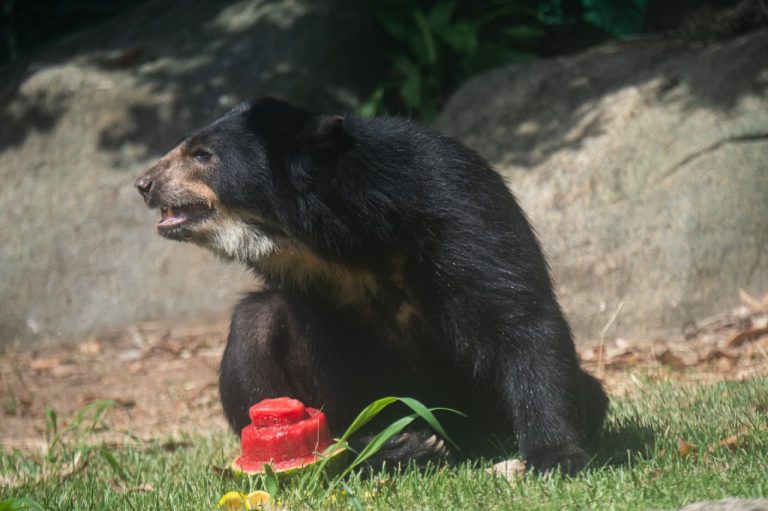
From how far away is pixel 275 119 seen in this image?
484 cm

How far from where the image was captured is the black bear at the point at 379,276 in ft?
14.1

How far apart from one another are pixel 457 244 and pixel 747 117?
4528mm

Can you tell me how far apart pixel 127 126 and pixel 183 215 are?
5684mm

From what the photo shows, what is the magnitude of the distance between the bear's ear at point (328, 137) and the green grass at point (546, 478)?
1.46 meters

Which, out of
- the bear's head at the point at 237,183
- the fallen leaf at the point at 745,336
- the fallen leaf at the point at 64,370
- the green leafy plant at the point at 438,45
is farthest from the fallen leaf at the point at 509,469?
the green leafy plant at the point at 438,45

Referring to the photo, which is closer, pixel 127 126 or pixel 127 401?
pixel 127 401

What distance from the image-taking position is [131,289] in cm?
962

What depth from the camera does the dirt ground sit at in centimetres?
668

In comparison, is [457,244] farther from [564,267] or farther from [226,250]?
[564,267]

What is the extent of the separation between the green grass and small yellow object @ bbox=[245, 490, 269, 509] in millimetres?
77

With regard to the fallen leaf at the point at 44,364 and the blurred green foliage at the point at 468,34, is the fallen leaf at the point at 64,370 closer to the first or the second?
the fallen leaf at the point at 44,364

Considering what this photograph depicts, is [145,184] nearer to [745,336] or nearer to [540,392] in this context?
[540,392]

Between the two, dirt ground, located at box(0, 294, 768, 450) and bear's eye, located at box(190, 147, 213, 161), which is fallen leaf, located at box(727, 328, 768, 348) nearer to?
dirt ground, located at box(0, 294, 768, 450)

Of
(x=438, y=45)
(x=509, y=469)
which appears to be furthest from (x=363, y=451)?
(x=438, y=45)
